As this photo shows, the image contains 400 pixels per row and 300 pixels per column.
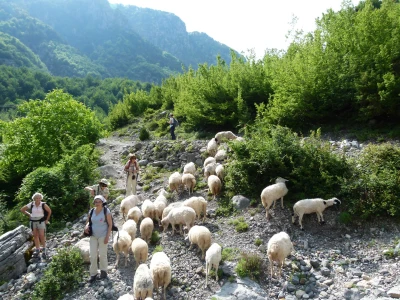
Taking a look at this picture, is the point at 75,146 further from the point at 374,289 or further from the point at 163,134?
the point at 374,289

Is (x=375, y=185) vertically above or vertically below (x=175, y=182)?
above

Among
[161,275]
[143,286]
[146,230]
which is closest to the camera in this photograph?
[143,286]

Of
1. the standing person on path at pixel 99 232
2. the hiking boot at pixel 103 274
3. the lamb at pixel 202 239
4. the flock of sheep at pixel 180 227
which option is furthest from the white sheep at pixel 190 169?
the hiking boot at pixel 103 274

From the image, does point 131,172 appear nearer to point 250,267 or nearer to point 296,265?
point 250,267

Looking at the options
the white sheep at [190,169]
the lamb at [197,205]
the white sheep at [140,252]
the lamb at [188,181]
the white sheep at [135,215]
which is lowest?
the white sheep at [140,252]

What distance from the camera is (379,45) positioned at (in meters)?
16.0

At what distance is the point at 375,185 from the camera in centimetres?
1065

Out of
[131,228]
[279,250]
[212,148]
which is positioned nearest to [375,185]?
[279,250]

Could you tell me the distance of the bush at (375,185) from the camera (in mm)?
10398

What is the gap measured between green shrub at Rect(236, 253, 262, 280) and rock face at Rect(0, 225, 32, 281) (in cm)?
704

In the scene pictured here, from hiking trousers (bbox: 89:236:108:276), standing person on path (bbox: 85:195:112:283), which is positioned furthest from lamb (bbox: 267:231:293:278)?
hiking trousers (bbox: 89:236:108:276)

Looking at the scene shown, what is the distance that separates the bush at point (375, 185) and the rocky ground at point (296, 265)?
51cm

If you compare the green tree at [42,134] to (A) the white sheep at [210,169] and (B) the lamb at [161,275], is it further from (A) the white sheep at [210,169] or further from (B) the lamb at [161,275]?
(B) the lamb at [161,275]

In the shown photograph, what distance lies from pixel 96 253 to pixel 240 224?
182 inches
